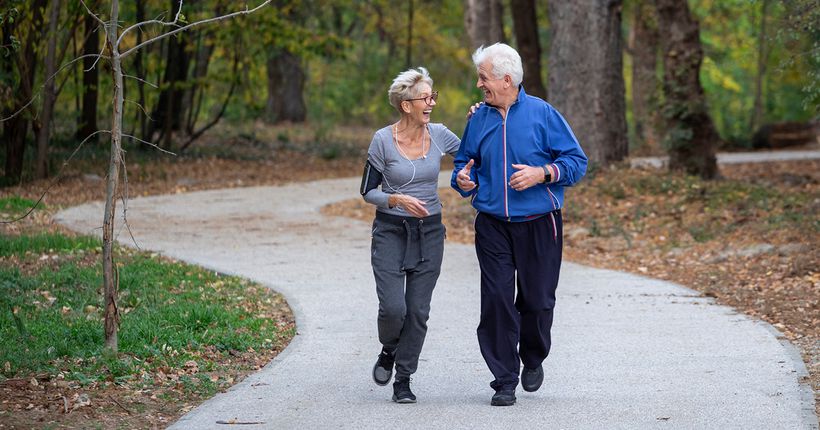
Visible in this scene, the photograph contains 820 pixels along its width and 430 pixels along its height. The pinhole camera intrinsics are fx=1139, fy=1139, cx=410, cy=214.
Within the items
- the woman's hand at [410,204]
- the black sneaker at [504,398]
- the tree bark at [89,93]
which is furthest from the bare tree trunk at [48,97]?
the black sneaker at [504,398]

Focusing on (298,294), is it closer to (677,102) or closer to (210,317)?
(210,317)

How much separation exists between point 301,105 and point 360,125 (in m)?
6.30

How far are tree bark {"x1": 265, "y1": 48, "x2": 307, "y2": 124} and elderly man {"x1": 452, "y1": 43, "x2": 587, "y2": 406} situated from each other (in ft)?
101

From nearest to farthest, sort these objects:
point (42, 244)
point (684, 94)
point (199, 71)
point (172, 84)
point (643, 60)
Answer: point (42, 244), point (684, 94), point (172, 84), point (199, 71), point (643, 60)

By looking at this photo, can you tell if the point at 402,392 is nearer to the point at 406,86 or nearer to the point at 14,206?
the point at 406,86

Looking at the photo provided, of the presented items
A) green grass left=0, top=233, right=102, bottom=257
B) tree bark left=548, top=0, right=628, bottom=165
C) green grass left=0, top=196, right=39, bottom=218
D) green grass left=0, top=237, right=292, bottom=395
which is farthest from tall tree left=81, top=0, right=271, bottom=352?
tree bark left=548, top=0, right=628, bottom=165

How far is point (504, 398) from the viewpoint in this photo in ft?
20.9

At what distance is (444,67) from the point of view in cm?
4666

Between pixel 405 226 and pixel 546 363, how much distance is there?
170 centimetres

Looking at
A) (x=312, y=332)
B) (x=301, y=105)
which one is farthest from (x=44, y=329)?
(x=301, y=105)

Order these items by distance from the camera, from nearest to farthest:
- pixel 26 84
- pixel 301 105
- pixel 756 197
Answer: pixel 756 197 < pixel 26 84 < pixel 301 105

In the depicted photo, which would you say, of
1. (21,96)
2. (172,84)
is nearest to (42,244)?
(21,96)

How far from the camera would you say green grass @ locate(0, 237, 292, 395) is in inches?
280

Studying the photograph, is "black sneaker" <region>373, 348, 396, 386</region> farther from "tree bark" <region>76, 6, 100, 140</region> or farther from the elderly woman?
"tree bark" <region>76, 6, 100, 140</region>
